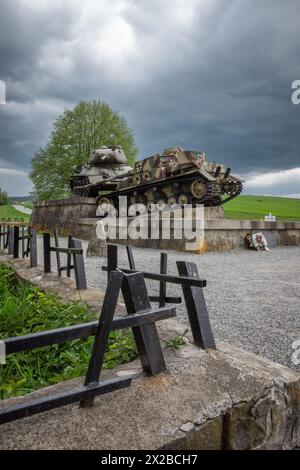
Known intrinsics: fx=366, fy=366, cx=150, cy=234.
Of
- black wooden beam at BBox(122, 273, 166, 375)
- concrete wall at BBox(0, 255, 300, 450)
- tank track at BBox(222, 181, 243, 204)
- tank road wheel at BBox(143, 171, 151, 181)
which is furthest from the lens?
tank track at BBox(222, 181, 243, 204)

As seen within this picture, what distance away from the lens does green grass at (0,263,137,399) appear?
2281 mm

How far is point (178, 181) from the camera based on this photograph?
1356cm

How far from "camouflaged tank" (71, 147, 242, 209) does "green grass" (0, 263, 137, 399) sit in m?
9.46

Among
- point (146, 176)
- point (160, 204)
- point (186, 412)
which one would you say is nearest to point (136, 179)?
point (146, 176)

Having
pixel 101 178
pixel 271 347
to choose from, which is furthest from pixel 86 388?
pixel 101 178

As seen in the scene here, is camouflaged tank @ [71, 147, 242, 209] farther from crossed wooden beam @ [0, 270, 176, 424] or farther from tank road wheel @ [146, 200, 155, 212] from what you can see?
crossed wooden beam @ [0, 270, 176, 424]

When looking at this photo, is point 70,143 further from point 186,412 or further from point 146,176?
point 186,412

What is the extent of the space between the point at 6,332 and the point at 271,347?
2325mm

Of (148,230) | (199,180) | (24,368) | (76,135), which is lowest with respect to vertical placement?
(24,368)

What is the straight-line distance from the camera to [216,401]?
5.34ft

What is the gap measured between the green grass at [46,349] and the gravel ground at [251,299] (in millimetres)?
1064

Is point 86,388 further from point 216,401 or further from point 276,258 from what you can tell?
point 276,258

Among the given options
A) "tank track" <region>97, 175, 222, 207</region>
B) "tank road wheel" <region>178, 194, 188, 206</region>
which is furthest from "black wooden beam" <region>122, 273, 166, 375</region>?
"tank road wheel" <region>178, 194, 188, 206</region>

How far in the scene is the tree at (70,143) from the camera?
28812 millimetres
